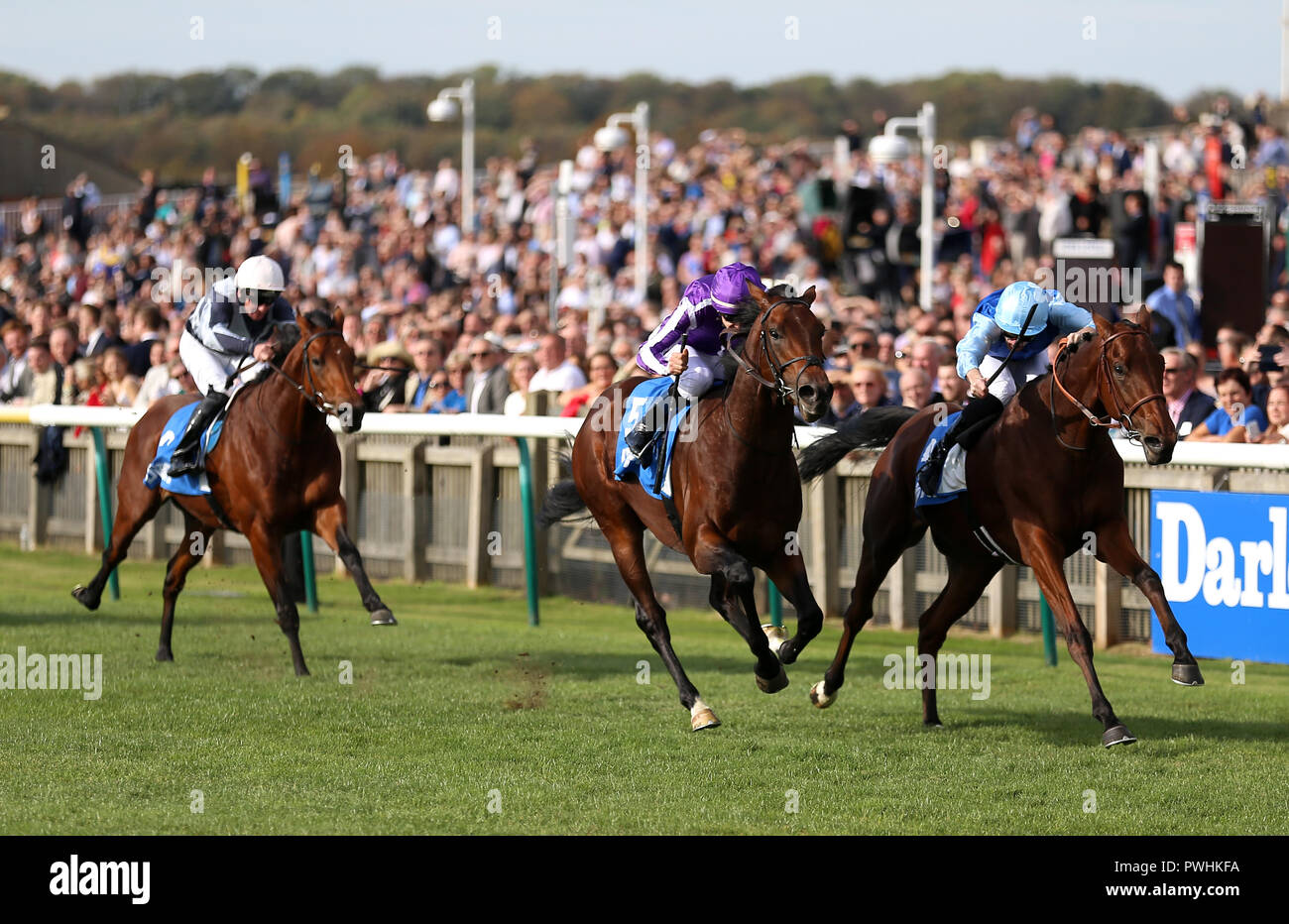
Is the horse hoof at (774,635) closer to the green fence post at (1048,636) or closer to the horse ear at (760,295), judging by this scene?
the horse ear at (760,295)

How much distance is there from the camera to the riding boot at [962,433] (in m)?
7.00

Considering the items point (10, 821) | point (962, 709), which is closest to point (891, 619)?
point (962, 709)

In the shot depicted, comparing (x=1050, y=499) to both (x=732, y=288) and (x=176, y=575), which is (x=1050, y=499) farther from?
(x=176, y=575)

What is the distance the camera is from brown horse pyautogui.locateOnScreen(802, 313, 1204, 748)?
6.22 m

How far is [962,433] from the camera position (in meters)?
7.02

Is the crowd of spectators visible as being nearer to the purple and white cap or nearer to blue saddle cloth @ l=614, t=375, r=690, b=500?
blue saddle cloth @ l=614, t=375, r=690, b=500

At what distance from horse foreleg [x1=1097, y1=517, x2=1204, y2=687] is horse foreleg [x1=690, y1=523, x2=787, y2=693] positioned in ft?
4.05

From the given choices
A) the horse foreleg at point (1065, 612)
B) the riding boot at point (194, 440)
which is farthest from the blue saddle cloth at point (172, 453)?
the horse foreleg at point (1065, 612)

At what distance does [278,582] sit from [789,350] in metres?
3.22

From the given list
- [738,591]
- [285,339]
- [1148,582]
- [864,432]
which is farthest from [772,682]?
[285,339]
